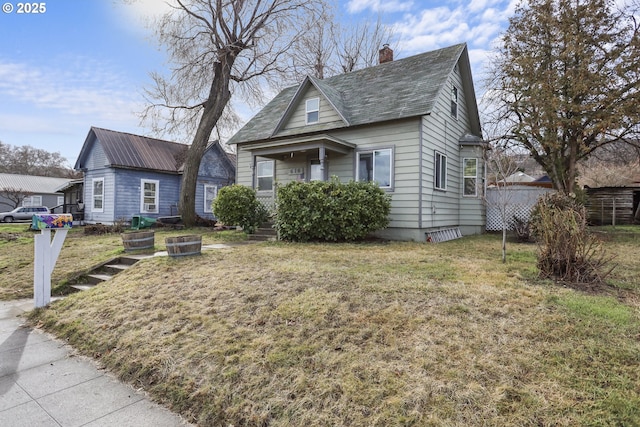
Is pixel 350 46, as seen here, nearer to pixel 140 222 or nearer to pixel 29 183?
pixel 140 222

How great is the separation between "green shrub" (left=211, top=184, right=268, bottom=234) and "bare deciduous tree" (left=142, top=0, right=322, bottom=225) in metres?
6.17

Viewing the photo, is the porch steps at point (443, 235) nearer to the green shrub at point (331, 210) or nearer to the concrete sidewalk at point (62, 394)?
the green shrub at point (331, 210)

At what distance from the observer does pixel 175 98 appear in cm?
1791

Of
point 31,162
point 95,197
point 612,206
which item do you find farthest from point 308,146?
point 31,162

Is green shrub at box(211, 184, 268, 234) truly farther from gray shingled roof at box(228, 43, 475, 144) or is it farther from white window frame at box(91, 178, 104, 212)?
white window frame at box(91, 178, 104, 212)

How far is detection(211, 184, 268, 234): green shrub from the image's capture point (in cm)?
1102

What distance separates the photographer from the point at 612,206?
16375mm

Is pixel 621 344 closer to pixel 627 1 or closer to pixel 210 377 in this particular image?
pixel 210 377

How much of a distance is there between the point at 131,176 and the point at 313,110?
11.2m

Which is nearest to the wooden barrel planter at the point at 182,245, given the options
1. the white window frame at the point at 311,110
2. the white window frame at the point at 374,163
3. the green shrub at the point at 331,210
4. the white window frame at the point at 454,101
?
the green shrub at the point at 331,210

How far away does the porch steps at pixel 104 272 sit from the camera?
6.21m

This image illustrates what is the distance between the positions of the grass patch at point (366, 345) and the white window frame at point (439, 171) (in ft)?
20.3

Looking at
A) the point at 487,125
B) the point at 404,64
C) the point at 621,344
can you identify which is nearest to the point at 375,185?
the point at 404,64

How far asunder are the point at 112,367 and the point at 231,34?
16177mm
